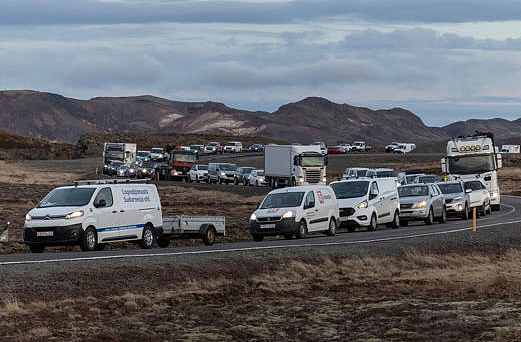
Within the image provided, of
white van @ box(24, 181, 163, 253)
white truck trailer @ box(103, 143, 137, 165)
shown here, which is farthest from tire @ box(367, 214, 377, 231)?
white truck trailer @ box(103, 143, 137, 165)

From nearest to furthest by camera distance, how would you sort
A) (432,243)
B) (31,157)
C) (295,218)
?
(432,243) < (295,218) < (31,157)

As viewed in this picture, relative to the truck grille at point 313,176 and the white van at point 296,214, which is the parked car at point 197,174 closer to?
the truck grille at point 313,176

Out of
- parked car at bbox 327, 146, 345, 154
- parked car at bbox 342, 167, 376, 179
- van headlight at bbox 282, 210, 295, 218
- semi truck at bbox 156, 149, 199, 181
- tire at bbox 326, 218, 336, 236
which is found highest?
parked car at bbox 327, 146, 345, 154

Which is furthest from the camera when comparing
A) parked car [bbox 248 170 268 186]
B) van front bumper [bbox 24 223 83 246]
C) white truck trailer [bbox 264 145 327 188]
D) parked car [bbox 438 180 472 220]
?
parked car [bbox 248 170 268 186]

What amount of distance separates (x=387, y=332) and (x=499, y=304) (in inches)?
131

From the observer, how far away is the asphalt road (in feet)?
68.7

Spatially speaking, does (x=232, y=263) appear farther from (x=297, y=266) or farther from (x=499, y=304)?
(x=499, y=304)

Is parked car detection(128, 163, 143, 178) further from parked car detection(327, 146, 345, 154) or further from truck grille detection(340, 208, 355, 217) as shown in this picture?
parked car detection(327, 146, 345, 154)

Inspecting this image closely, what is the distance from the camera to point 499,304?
48.0 feet

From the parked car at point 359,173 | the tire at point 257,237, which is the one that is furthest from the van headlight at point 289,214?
the parked car at point 359,173

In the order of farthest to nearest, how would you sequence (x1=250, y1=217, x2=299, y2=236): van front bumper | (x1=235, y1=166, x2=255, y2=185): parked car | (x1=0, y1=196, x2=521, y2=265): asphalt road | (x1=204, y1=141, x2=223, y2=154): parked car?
(x1=204, y1=141, x2=223, y2=154): parked car, (x1=235, y1=166, x2=255, y2=185): parked car, (x1=250, y1=217, x2=299, y2=236): van front bumper, (x1=0, y1=196, x2=521, y2=265): asphalt road

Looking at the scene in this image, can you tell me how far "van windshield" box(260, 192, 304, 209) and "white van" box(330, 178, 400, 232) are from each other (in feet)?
12.3

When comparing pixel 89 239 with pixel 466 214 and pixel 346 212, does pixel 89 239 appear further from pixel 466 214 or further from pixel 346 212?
pixel 466 214

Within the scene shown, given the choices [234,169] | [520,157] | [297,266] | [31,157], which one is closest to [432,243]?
[297,266]
